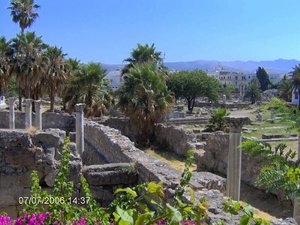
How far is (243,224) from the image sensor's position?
2.37 m

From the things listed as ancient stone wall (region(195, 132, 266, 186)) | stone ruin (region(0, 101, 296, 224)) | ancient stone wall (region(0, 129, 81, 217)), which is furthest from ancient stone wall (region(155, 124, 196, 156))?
ancient stone wall (region(0, 129, 81, 217))

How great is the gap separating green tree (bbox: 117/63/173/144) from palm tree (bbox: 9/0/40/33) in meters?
25.9

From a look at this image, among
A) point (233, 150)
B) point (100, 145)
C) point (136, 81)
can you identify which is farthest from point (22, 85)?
point (233, 150)

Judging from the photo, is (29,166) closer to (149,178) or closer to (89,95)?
(149,178)

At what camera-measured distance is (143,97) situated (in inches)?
931

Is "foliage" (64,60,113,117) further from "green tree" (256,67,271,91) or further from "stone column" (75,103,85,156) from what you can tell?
"green tree" (256,67,271,91)

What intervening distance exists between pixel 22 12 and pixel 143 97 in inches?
1093

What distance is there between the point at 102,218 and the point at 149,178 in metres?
4.55

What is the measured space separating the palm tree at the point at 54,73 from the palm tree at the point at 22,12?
17.0m

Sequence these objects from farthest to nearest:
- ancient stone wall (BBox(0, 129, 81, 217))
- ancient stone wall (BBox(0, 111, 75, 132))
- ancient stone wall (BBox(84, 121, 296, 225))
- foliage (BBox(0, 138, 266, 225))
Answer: ancient stone wall (BBox(0, 111, 75, 132)), ancient stone wall (BBox(0, 129, 81, 217)), ancient stone wall (BBox(84, 121, 296, 225)), foliage (BBox(0, 138, 266, 225))

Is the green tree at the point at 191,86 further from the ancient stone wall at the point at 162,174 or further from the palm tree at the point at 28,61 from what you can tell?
→ the ancient stone wall at the point at 162,174

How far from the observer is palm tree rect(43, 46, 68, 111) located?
97.8 ft

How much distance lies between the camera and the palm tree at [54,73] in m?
29.8

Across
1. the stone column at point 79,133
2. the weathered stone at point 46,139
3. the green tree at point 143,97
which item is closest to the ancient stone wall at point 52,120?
the green tree at point 143,97
